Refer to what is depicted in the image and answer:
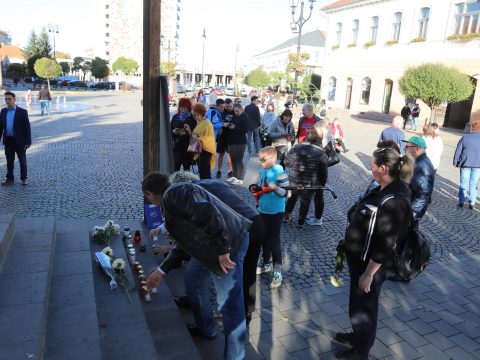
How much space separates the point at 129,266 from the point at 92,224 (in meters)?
1.65

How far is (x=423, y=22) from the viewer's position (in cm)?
2847

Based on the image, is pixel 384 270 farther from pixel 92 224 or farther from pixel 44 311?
pixel 92 224

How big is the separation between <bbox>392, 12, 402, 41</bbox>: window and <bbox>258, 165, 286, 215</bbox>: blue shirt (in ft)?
100

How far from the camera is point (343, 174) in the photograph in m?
11.1

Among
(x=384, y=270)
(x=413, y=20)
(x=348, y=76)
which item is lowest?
(x=384, y=270)

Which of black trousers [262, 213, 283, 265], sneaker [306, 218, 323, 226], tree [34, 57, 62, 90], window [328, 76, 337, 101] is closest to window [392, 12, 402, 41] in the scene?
window [328, 76, 337, 101]

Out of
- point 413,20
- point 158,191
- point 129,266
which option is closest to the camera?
point 158,191

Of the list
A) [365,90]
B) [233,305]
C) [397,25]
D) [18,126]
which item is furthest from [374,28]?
[233,305]

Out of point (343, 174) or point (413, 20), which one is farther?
point (413, 20)

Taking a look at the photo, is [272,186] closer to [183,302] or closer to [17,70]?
[183,302]

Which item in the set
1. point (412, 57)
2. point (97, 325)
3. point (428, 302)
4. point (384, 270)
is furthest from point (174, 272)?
point (412, 57)

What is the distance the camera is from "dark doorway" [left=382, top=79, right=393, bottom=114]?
106ft

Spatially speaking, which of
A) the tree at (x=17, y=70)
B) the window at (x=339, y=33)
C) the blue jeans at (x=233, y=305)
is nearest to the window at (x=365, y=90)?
the window at (x=339, y=33)

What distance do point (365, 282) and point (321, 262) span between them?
2413 millimetres
